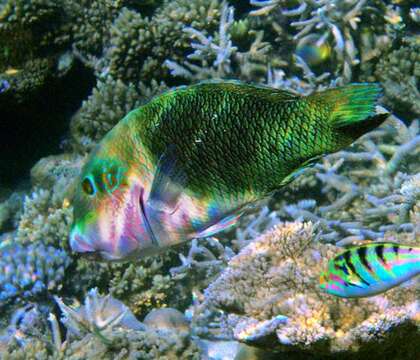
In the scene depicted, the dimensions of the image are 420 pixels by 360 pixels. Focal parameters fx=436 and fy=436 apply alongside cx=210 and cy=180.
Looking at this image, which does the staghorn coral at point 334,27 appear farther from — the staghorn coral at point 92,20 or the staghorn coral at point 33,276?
the staghorn coral at point 33,276

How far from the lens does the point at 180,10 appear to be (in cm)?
534

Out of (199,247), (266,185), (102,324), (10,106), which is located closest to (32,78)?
(10,106)

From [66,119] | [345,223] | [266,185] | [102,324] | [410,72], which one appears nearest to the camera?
[266,185]

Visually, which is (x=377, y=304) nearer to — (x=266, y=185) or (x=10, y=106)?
(x=266, y=185)

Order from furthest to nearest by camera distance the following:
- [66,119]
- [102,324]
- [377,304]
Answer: [66,119] < [102,324] < [377,304]

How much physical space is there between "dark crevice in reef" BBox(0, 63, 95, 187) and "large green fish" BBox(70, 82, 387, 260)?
4.78 metres

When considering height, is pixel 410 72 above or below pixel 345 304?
above

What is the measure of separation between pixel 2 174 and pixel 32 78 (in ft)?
6.13

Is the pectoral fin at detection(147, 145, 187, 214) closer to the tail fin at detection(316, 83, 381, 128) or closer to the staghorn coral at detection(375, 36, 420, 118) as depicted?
the tail fin at detection(316, 83, 381, 128)

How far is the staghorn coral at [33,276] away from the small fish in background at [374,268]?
3.00 m

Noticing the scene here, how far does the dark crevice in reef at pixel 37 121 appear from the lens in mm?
5938

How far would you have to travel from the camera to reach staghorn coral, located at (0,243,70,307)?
168 inches

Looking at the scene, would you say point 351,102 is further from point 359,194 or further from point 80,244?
point 359,194

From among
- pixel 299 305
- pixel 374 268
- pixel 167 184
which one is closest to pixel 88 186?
pixel 167 184
